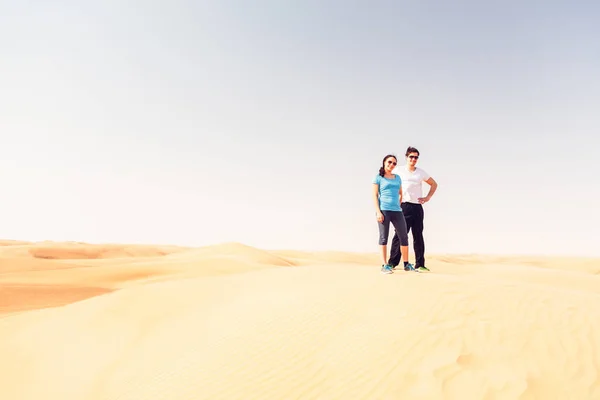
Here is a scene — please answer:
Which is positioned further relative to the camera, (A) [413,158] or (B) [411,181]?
(B) [411,181]

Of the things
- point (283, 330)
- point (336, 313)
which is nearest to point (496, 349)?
point (336, 313)

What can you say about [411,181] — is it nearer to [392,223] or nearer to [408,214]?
[408,214]

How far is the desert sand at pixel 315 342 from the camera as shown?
373cm

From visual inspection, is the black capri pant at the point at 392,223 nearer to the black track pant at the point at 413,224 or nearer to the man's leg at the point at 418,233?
the black track pant at the point at 413,224

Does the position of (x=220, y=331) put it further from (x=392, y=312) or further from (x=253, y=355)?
(x=392, y=312)

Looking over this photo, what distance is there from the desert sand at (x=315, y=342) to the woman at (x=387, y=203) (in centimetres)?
78

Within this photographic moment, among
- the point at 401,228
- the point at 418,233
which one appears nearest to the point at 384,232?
the point at 401,228

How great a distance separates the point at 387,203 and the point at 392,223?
0.41 m

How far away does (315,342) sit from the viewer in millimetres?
4602

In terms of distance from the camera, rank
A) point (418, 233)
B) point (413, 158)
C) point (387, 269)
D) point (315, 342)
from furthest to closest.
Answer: point (418, 233) < point (413, 158) < point (387, 269) < point (315, 342)

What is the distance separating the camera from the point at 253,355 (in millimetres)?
4574

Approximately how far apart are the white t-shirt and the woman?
0.70m

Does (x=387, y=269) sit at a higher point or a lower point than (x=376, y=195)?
lower

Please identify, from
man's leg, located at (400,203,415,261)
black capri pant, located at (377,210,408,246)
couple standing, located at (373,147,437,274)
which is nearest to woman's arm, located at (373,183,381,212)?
couple standing, located at (373,147,437,274)
